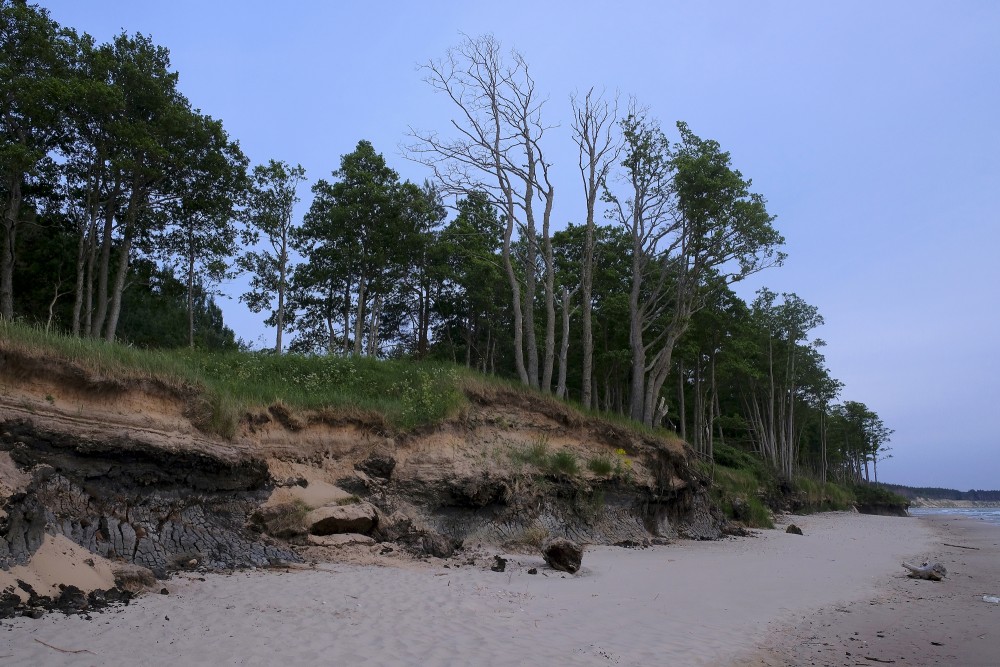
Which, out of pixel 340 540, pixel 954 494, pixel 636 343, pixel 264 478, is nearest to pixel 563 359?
pixel 636 343

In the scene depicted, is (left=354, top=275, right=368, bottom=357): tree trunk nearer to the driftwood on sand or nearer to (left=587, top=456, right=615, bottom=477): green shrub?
(left=587, top=456, right=615, bottom=477): green shrub

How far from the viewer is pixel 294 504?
405 inches

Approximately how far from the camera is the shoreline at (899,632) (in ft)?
21.5

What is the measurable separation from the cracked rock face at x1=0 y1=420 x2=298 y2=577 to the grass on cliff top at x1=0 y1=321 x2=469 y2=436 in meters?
1.06

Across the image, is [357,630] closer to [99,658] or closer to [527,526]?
[99,658]

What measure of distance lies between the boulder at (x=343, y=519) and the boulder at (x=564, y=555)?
314 centimetres

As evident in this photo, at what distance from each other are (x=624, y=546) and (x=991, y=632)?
793 centimetres

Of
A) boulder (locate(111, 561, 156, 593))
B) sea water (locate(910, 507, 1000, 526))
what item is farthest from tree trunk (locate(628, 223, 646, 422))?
sea water (locate(910, 507, 1000, 526))

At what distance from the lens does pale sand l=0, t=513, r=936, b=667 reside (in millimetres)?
5402

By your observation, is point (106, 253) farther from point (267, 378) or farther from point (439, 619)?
point (439, 619)

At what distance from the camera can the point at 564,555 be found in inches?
416

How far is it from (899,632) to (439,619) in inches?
226

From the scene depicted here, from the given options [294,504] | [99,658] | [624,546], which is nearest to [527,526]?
[624,546]

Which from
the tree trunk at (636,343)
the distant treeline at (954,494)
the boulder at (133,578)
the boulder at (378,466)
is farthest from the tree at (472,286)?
the distant treeline at (954,494)
